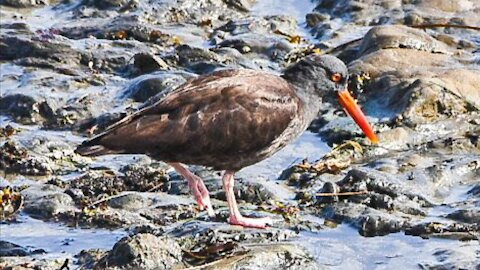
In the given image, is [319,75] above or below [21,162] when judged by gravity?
above

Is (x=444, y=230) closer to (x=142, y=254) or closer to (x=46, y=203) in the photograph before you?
(x=142, y=254)

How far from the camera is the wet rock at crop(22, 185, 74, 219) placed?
6.90 meters

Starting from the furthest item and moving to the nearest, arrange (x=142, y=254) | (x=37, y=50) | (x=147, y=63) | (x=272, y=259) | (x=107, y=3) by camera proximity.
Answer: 1. (x=107, y=3)
2. (x=37, y=50)
3. (x=147, y=63)
4. (x=272, y=259)
5. (x=142, y=254)

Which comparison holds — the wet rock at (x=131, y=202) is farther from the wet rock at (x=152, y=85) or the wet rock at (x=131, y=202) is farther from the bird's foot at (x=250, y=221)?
the wet rock at (x=152, y=85)

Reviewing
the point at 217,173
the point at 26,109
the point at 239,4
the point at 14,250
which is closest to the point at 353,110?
the point at 217,173

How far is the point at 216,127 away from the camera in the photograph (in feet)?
20.8

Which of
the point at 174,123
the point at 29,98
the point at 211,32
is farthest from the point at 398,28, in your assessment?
the point at 174,123

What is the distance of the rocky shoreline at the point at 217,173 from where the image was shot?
6.13m

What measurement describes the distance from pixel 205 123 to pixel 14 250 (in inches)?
50.4

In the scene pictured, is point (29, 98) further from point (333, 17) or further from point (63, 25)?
point (333, 17)

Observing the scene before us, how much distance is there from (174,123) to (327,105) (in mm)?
2713

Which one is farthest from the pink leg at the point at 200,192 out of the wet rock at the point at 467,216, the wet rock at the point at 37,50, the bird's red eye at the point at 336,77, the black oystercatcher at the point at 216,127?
the wet rock at the point at 37,50

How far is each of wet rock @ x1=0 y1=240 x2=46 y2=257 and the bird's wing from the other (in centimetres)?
64

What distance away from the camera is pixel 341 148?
25.8 ft
